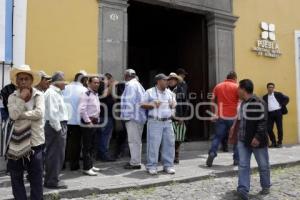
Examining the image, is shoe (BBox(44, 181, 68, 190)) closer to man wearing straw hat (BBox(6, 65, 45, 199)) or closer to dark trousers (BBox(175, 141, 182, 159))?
man wearing straw hat (BBox(6, 65, 45, 199))

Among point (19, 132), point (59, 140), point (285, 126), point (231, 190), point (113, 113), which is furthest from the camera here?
point (285, 126)

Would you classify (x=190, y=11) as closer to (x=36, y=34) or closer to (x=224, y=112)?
(x=224, y=112)

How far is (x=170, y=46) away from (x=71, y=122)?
6.01 meters

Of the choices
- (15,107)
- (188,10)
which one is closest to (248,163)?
(15,107)

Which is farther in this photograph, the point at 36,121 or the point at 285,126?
the point at 285,126

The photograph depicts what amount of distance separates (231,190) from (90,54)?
11.8 ft

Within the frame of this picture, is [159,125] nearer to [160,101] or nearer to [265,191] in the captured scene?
[160,101]

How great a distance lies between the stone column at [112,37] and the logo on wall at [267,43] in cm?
395

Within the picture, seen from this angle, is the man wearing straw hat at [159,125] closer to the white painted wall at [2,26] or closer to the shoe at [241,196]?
the shoe at [241,196]

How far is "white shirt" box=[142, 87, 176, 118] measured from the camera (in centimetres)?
672

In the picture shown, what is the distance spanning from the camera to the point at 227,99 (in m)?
7.56

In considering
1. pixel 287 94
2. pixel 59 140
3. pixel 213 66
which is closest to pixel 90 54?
pixel 59 140

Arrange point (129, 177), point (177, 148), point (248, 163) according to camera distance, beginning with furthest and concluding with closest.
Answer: point (177, 148) < point (129, 177) < point (248, 163)

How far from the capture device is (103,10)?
805 centimetres
